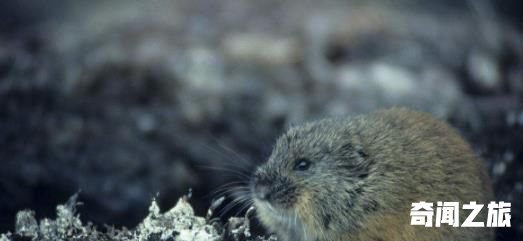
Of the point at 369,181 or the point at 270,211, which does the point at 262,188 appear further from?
the point at 369,181

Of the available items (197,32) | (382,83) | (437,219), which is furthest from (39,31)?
(437,219)

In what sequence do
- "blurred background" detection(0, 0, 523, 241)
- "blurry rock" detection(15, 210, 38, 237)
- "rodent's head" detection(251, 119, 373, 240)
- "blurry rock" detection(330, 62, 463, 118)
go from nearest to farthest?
1. "rodent's head" detection(251, 119, 373, 240)
2. "blurry rock" detection(15, 210, 38, 237)
3. "blurred background" detection(0, 0, 523, 241)
4. "blurry rock" detection(330, 62, 463, 118)

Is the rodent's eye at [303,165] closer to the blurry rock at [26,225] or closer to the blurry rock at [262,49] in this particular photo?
the blurry rock at [26,225]

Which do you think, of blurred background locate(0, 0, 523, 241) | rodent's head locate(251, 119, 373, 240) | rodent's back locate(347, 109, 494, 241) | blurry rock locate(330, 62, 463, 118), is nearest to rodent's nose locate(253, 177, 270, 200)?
rodent's head locate(251, 119, 373, 240)

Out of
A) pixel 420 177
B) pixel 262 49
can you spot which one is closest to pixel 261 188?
pixel 420 177

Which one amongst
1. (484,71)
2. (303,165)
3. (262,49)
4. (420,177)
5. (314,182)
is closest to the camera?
(420,177)

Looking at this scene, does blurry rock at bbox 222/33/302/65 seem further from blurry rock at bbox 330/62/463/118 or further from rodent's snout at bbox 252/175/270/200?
rodent's snout at bbox 252/175/270/200
